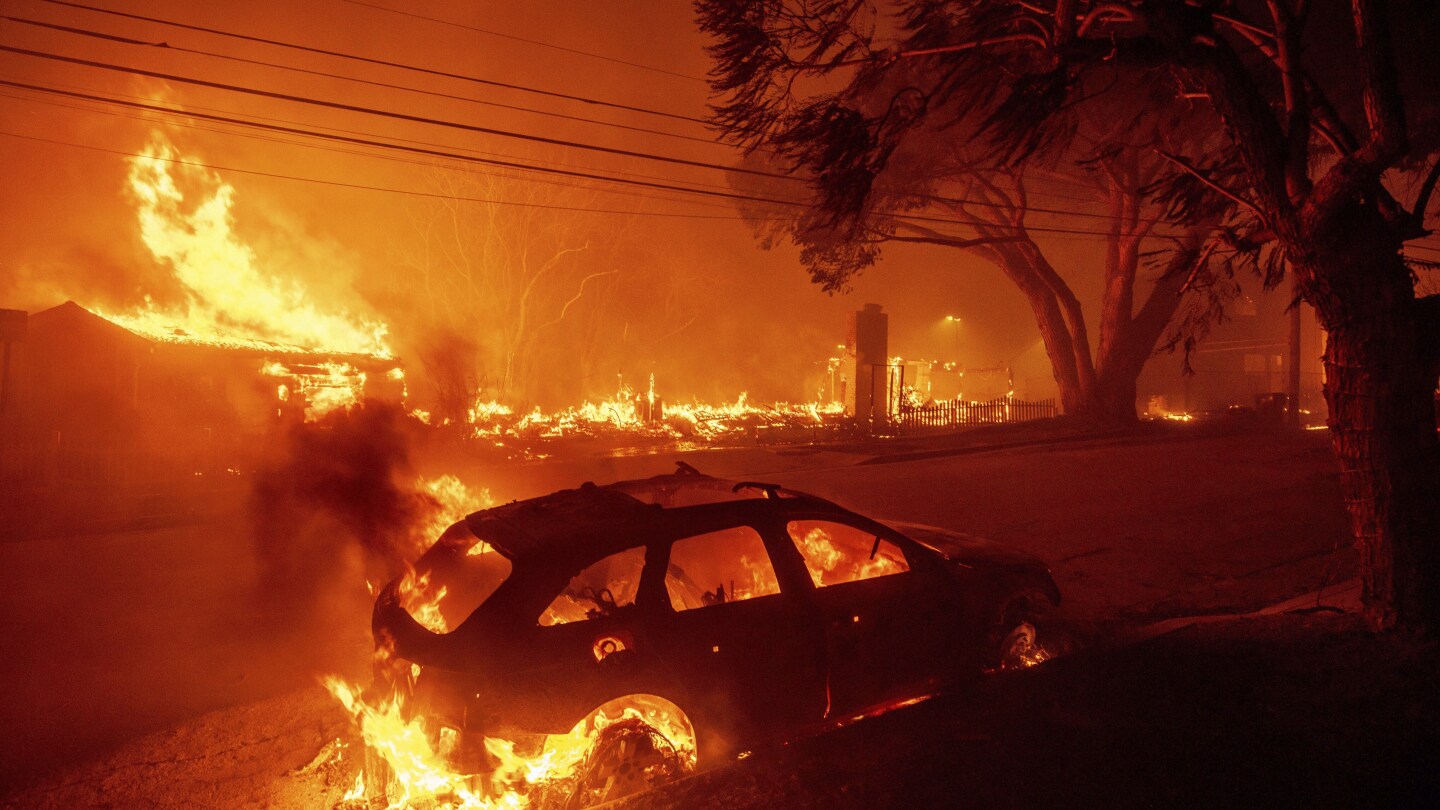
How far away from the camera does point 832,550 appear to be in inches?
194

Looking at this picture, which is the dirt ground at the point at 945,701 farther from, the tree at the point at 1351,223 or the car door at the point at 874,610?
the tree at the point at 1351,223

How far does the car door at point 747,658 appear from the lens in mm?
3805

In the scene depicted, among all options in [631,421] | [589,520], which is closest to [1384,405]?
[589,520]

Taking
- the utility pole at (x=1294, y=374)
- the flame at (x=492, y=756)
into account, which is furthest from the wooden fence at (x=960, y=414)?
the flame at (x=492, y=756)

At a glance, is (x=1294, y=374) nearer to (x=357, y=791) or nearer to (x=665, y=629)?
(x=665, y=629)

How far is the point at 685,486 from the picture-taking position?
5.04m

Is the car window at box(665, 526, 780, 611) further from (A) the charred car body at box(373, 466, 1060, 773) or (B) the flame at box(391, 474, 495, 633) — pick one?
(B) the flame at box(391, 474, 495, 633)

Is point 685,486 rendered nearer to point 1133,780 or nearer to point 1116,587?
point 1133,780

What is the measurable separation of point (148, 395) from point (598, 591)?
19432mm

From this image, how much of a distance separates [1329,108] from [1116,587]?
4425 mm

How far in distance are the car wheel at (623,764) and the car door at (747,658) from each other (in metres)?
0.25

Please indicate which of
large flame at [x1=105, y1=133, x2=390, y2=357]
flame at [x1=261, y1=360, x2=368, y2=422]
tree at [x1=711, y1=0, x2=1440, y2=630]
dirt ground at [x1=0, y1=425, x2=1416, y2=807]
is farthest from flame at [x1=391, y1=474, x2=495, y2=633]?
large flame at [x1=105, y1=133, x2=390, y2=357]

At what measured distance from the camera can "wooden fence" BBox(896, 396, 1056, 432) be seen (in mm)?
26719

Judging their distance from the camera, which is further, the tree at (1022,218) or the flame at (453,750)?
the tree at (1022,218)
